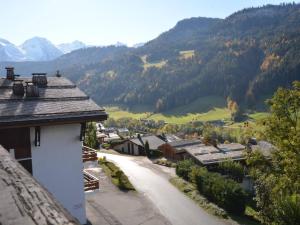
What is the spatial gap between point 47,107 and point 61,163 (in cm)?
240

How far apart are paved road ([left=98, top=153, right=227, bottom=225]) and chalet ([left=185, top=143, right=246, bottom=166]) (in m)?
9.78

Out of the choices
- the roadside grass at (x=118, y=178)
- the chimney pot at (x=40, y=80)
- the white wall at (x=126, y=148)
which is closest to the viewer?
the chimney pot at (x=40, y=80)

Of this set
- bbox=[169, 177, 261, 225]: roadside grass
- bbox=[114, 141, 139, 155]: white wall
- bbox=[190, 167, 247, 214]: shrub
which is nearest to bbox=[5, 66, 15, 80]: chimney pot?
bbox=[169, 177, 261, 225]: roadside grass

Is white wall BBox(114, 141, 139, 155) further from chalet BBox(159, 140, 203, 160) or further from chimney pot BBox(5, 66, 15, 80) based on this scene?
chimney pot BBox(5, 66, 15, 80)

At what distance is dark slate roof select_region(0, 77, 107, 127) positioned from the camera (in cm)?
1378

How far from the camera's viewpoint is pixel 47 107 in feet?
48.6

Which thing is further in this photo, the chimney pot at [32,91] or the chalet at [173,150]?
the chalet at [173,150]

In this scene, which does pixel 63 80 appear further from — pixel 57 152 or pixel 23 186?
pixel 23 186

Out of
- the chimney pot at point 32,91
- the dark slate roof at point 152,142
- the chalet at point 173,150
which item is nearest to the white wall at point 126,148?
the dark slate roof at point 152,142

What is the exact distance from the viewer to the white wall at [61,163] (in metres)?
15.1

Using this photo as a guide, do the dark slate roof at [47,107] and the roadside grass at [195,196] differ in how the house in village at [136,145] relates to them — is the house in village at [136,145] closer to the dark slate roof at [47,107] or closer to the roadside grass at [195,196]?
the roadside grass at [195,196]

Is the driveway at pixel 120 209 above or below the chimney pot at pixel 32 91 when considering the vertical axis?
below

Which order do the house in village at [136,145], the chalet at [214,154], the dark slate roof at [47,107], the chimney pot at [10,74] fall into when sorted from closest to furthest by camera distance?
the dark slate roof at [47,107] → the chimney pot at [10,74] → the chalet at [214,154] → the house in village at [136,145]

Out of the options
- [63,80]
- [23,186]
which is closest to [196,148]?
[63,80]
